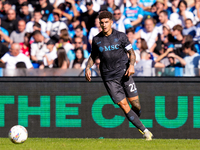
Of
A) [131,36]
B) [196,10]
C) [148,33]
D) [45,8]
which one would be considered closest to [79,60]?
[131,36]

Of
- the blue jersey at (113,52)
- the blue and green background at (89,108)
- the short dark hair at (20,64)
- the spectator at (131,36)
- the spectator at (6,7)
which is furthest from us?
the spectator at (6,7)

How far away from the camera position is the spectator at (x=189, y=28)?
11.3m

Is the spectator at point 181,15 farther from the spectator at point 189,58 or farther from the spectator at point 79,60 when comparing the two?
the spectator at point 79,60

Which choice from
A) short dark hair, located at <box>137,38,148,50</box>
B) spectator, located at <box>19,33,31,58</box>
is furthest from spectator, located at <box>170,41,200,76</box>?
spectator, located at <box>19,33,31,58</box>

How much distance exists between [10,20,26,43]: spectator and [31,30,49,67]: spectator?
51 cm

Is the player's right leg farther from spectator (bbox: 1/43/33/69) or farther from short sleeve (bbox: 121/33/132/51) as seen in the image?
spectator (bbox: 1/43/33/69)

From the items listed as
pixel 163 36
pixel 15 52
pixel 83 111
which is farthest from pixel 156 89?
pixel 15 52

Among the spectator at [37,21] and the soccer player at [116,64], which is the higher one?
the spectator at [37,21]

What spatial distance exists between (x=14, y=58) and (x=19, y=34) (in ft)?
5.94

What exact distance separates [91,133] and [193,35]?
186 inches

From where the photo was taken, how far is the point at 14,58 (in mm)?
10102

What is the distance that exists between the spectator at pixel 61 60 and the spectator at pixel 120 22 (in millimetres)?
2195

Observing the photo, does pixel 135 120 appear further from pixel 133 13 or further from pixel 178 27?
pixel 133 13

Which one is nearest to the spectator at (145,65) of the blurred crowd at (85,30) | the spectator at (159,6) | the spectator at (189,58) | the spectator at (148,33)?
the blurred crowd at (85,30)
